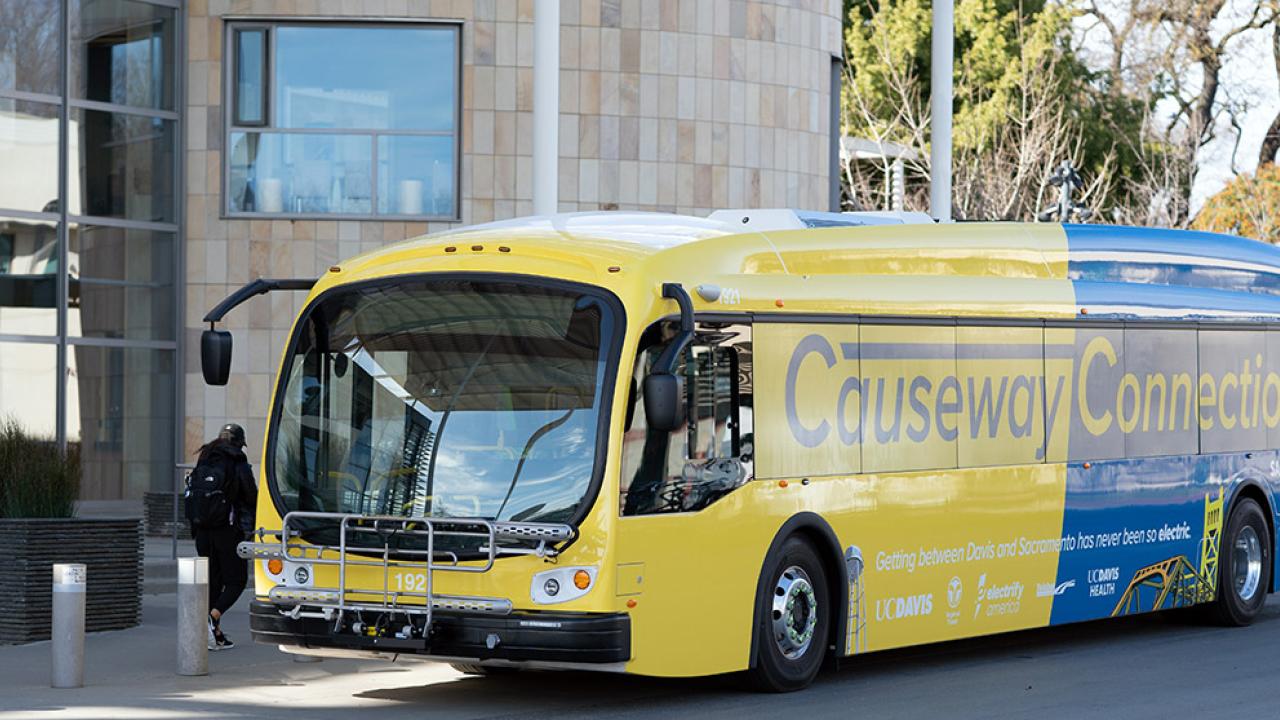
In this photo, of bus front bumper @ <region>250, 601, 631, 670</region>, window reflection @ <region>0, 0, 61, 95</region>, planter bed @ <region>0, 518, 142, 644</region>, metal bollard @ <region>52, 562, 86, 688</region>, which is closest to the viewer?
bus front bumper @ <region>250, 601, 631, 670</region>

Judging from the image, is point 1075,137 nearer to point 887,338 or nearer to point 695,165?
point 695,165

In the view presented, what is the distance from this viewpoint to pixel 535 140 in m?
18.3

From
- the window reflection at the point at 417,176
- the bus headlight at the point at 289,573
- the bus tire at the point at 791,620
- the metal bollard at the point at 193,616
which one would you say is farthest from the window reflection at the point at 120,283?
the bus tire at the point at 791,620

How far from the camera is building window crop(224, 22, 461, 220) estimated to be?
78.4 feet

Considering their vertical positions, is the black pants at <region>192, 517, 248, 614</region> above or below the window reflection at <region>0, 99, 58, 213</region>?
below

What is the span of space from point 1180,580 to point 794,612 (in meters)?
5.23

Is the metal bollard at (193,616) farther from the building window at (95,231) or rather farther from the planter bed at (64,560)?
the building window at (95,231)

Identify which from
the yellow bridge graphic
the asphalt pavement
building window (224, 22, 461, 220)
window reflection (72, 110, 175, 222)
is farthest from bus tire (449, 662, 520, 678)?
window reflection (72, 110, 175, 222)

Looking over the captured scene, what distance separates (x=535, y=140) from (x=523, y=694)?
700cm

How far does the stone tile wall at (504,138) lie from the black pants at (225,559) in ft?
28.9

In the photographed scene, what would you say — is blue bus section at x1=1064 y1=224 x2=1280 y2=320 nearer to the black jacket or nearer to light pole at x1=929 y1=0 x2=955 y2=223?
light pole at x1=929 y1=0 x2=955 y2=223

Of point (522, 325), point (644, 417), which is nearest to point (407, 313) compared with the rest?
point (522, 325)

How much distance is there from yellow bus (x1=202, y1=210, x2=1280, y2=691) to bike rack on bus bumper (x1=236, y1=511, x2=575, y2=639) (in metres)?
0.02

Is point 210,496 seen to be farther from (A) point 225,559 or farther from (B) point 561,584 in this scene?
(B) point 561,584
